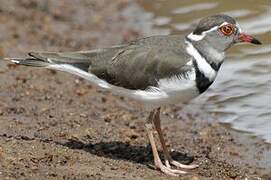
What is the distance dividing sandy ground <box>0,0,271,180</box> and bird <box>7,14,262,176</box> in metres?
0.52

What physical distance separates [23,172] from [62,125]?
2247 mm

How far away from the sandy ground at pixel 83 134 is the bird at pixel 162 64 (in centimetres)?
52

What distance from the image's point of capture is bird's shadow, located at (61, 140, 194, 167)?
876cm

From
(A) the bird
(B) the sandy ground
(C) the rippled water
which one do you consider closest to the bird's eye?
(A) the bird

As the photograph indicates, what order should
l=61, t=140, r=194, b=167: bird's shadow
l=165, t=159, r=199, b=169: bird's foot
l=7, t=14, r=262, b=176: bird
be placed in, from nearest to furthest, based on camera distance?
l=7, t=14, r=262, b=176: bird → l=165, t=159, r=199, b=169: bird's foot → l=61, t=140, r=194, b=167: bird's shadow

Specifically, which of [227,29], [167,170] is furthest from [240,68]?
[167,170]

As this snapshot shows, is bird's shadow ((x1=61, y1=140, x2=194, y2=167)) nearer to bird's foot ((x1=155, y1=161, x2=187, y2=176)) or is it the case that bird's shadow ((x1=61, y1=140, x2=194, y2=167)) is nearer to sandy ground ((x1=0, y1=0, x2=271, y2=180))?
sandy ground ((x1=0, y1=0, x2=271, y2=180))

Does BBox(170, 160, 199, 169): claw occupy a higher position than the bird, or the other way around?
the bird

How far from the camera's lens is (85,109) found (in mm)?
10422

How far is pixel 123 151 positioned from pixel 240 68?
117 inches

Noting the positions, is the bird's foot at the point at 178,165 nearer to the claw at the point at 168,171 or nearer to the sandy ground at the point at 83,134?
the sandy ground at the point at 83,134

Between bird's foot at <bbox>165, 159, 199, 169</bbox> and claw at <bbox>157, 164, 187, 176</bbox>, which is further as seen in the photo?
bird's foot at <bbox>165, 159, 199, 169</bbox>

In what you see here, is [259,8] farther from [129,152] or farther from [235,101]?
[129,152]

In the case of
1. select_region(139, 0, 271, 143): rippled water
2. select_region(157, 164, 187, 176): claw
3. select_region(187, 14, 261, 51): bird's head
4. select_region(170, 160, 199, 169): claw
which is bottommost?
select_region(170, 160, 199, 169): claw
